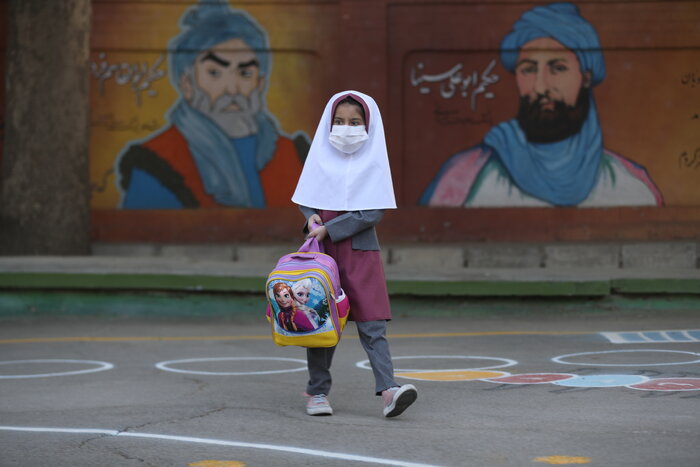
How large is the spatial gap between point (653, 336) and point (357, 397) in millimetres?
4038

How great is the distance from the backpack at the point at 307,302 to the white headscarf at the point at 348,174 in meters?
0.41

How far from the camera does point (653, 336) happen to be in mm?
11055


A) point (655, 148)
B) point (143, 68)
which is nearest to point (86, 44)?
point (143, 68)

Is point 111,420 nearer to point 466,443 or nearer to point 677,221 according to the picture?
point 466,443

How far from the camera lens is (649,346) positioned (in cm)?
1031

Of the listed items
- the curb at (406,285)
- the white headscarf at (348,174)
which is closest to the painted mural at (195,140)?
the curb at (406,285)

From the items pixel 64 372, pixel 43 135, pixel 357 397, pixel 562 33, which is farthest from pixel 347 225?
pixel 562 33

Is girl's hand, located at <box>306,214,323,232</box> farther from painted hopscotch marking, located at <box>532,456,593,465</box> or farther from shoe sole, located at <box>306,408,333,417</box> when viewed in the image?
painted hopscotch marking, located at <box>532,456,593,465</box>

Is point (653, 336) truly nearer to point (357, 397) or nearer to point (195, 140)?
point (357, 397)

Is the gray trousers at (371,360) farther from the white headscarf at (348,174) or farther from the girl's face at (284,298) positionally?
the white headscarf at (348,174)

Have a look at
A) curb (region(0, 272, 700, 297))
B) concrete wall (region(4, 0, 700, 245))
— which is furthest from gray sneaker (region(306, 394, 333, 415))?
concrete wall (region(4, 0, 700, 245))

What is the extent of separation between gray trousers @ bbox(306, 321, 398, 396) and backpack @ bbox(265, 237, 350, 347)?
221 millimetres

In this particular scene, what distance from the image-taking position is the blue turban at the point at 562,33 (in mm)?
20156

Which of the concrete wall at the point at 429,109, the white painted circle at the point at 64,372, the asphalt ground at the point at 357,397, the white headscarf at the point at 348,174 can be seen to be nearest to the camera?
the asphalt ground at the point at 357,397
